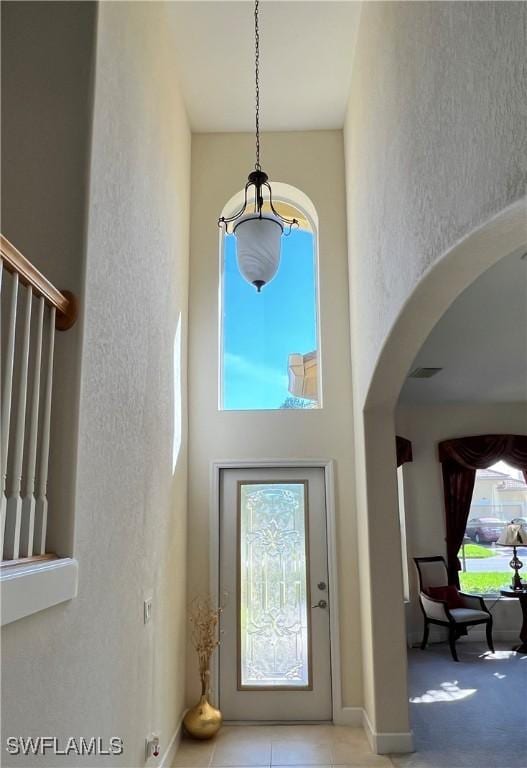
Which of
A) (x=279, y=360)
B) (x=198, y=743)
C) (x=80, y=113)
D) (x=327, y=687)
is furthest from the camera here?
(x=279, y=360)

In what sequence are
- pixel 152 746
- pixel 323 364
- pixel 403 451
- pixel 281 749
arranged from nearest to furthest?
Result: 1. pixel 152 746
2. pixel 281 749
3. pixel 323 364
4. pixel 403 451

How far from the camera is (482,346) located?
5102 mm

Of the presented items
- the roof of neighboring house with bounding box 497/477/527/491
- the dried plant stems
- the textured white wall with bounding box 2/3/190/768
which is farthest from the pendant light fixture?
the roof of neighboring house with bounding box 497/477/527/491

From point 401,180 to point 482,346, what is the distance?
8.46ft

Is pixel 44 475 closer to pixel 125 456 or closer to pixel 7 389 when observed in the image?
Result: pixel 7 389

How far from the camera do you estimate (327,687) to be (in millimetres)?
4301

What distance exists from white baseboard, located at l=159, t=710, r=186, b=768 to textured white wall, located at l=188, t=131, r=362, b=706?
0.35 meters

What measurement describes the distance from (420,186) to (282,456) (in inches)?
101

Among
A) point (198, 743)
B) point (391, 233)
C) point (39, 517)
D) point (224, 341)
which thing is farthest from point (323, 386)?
point (39, 517)

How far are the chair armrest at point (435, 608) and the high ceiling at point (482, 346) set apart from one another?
2307mm

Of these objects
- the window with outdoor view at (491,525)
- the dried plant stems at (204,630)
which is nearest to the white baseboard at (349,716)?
the dried plant stems at (204,630)

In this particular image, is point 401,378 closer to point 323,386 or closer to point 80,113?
point 323,386
